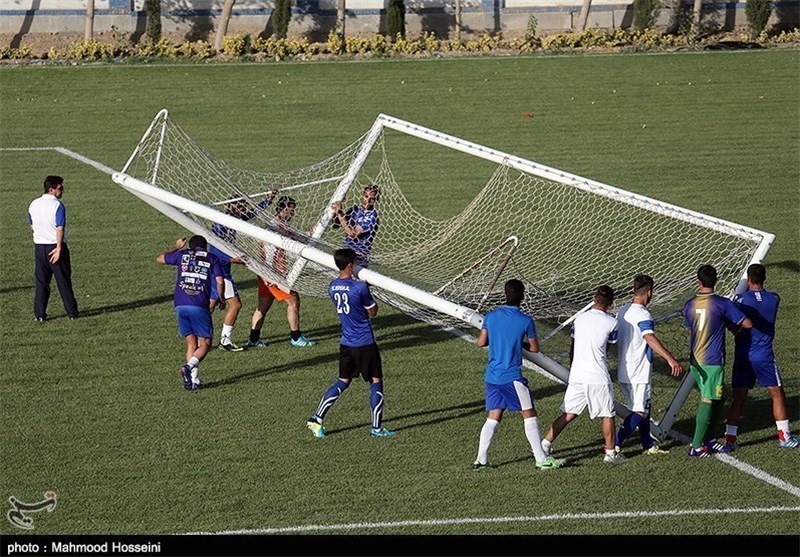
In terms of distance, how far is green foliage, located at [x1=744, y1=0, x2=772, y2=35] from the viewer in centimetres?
3662

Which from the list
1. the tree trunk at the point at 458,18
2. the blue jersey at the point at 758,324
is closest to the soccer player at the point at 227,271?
the blue jersey at the point at 758,324

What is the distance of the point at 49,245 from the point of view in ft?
52.7

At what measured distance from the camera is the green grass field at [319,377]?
416 inches

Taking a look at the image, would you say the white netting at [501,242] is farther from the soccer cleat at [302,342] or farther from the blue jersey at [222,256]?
the soccer cleat at [302,342]

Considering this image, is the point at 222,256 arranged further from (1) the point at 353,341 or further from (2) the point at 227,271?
(1) the point at 353,341

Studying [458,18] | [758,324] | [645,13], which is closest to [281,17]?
[458,18]

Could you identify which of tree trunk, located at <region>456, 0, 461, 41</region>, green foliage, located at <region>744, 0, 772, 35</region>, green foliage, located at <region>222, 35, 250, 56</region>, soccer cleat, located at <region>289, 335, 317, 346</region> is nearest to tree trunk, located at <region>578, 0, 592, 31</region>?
tree trunk, located at <region>456, 0, 461, 41</region>

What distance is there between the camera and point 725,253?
18.1 meters

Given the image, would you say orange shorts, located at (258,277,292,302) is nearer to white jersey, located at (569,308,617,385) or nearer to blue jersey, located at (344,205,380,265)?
blue jersey, located at (344,205,380,265)

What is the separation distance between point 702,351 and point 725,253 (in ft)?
22.8

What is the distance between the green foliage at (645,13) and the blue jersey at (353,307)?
27.4m

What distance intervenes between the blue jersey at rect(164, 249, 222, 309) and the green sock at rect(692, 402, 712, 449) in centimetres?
528

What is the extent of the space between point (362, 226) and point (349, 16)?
1014 inches

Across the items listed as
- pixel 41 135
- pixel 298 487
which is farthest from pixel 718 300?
pixel 41 135
